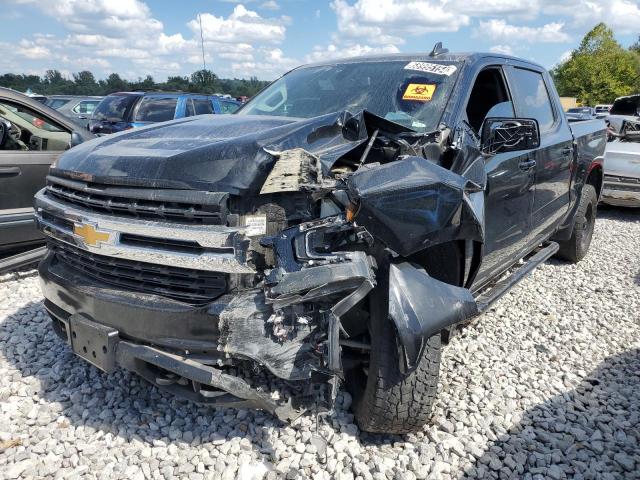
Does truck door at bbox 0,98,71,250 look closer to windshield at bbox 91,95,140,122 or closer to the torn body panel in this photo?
the torn body panel

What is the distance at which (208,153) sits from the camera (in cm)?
240

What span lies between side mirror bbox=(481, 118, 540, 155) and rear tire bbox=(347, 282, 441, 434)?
126cm

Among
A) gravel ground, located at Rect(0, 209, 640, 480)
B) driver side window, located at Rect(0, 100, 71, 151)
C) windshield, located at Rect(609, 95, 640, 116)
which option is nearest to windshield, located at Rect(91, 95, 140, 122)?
driver side window, located at Rect(0, 100, 71, 151)

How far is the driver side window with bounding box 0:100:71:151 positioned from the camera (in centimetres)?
524

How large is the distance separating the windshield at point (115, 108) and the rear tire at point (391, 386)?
30.9 ft

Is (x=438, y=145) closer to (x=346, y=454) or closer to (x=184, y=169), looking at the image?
(x=184, y=169)

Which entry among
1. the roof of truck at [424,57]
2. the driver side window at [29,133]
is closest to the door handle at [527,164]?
the roof of truck at [424,57]

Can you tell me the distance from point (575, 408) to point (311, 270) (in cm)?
203

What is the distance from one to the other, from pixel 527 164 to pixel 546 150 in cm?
51

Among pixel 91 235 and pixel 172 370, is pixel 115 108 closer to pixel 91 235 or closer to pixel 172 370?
pixel 91 235

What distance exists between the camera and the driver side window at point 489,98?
3.60 metres

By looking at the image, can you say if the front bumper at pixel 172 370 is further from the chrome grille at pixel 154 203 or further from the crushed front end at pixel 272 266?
the chrome grille at pixel 154 203

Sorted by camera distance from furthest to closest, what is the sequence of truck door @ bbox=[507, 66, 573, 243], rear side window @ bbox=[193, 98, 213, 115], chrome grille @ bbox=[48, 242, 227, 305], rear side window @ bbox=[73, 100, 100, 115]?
rear side window @ bbox=[73, 100, 100, 115] < rear side window @ bbox=[193, 98, 213, 115] < truck door @ bbox=[507, 66, 573, 243] < chrome grille @ bbox=[48, 242, 227, 305]

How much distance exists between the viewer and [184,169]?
237 centimetres
